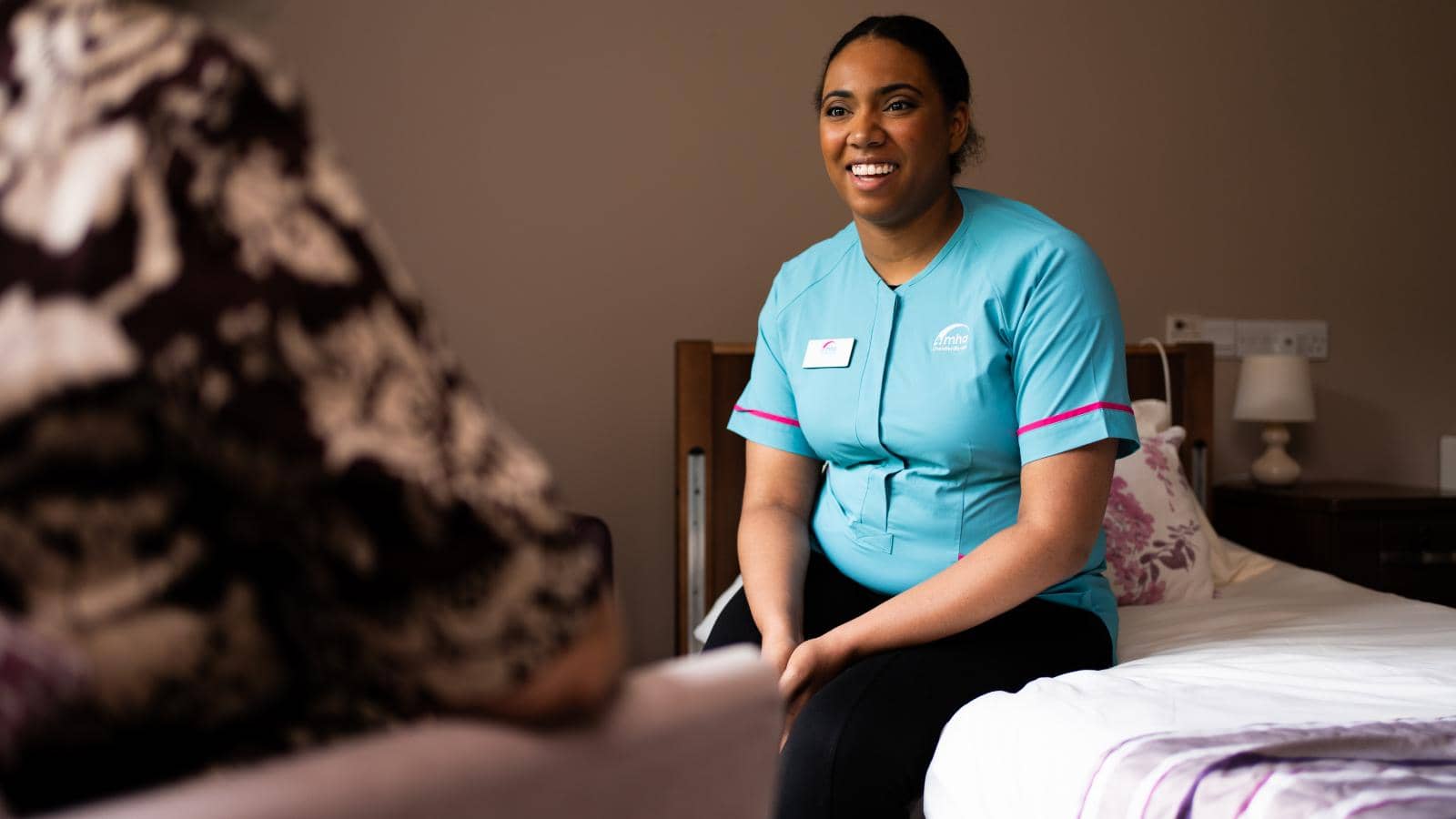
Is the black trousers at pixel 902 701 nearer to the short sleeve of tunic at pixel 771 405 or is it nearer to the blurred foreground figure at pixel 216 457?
the short sleeve of tunic at pixel 771 405

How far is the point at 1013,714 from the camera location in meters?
1.11

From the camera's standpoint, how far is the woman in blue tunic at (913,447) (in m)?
1.23

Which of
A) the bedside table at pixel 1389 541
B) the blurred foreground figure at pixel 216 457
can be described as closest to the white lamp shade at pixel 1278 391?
the bedside table at pixel 1389 541

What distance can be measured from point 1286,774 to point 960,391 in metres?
0.64

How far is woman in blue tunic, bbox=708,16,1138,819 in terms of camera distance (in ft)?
4.04

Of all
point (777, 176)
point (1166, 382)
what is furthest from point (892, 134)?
point (1166, 382)

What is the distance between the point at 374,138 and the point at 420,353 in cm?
201

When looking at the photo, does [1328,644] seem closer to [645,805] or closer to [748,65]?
[645,805]

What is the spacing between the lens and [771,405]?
1657mm

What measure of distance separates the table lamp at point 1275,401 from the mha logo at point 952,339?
171 cm

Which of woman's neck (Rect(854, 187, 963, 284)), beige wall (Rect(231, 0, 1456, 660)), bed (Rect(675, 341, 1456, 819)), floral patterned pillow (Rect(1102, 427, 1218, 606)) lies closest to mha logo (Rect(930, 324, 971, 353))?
woman's neck (Rect(854, 187, 963, 284))

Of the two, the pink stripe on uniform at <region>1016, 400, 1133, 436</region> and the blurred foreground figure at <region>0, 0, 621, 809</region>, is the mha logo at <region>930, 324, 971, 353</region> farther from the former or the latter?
the blurred foreground figure at <region>0, 0, 621, 809</region>

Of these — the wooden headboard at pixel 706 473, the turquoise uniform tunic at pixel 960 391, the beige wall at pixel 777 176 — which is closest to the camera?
the turquoise uniform tunic at pixel 960 391

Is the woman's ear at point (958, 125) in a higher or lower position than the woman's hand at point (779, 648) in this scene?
higher
